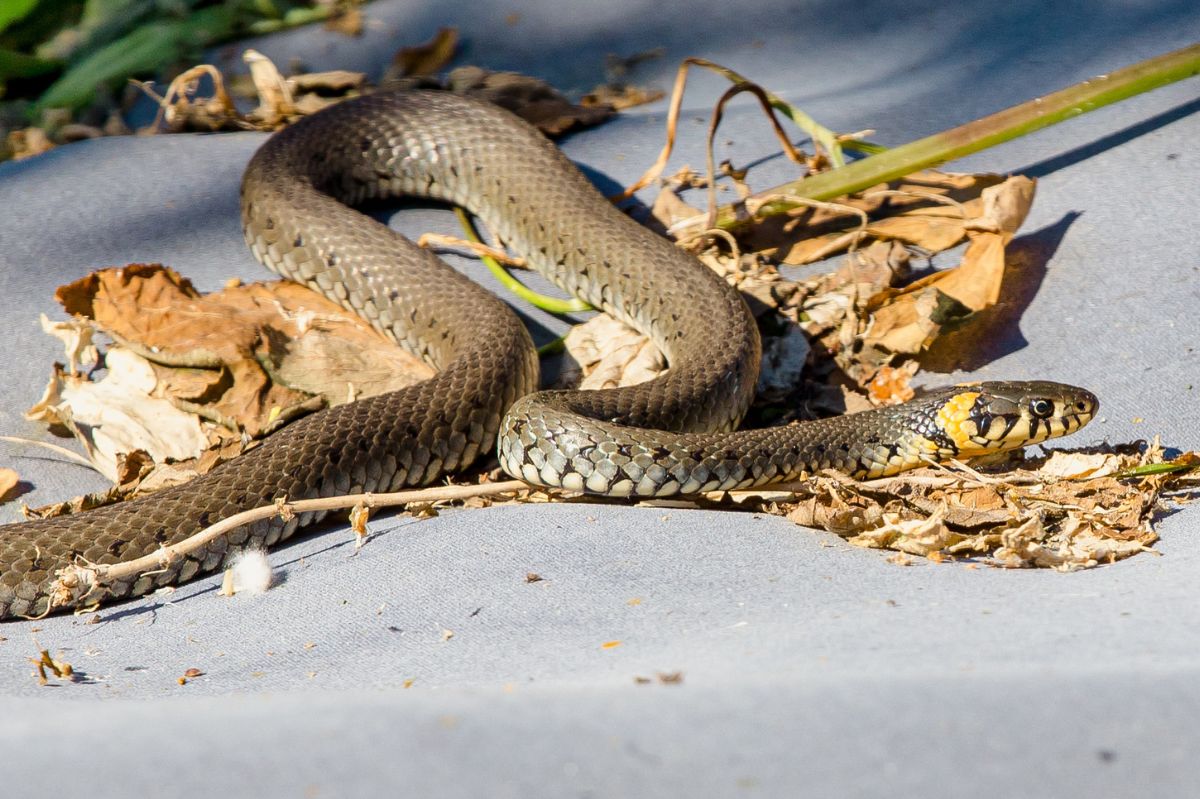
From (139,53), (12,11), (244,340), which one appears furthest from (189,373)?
(12,11)

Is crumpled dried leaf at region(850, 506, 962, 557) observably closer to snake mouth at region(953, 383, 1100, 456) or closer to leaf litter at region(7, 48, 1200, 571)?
leaf litter at region(7, 48, 1200, 571)

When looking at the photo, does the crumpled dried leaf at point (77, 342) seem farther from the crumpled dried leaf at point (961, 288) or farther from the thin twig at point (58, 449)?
the crumpled dried leaf at point (961, 288)

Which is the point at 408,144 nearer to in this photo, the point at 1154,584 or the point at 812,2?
the point at 812,2

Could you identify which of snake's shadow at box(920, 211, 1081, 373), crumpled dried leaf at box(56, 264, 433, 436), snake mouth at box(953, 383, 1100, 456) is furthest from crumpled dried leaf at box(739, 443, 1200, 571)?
crumpled dried leaf at box(56, 264, 433, 436)

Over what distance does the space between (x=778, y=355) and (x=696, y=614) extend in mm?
1780

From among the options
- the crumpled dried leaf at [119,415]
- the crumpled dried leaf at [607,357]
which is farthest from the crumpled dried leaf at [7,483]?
the crumpled dried leaf at [607,357]

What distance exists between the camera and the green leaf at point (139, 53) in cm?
565

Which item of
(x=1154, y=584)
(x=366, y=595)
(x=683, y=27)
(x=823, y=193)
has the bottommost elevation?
(x=366, y=595)

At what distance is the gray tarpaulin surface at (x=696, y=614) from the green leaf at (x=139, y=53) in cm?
85

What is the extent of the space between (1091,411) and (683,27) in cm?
342

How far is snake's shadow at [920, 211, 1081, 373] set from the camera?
369cm

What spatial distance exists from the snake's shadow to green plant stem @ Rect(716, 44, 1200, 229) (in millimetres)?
444

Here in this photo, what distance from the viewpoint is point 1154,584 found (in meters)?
2.18

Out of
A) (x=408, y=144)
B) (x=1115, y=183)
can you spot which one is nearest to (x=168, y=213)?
(x=408, y=144)
